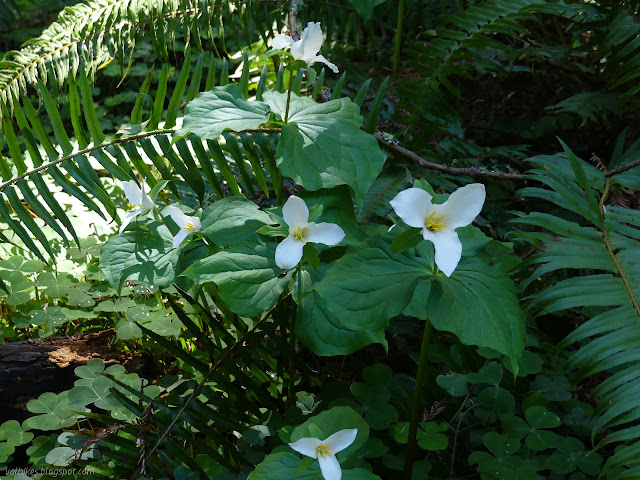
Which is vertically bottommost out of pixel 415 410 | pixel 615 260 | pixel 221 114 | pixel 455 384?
pixel 455 384

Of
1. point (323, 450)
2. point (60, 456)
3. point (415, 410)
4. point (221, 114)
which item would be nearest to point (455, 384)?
point (415, 410)

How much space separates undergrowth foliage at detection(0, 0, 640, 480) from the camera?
3.71ft

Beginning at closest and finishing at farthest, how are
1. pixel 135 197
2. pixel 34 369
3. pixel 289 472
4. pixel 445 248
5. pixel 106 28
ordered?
pixel 445 248 → pixel 289 472 → pixel 135 197 → pixel 34 369 → pixel 106 28

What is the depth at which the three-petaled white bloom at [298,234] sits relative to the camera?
116 centimetres

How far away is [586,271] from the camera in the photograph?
1827 millimetres

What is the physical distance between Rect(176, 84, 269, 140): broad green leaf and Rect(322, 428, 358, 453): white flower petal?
2.44ft

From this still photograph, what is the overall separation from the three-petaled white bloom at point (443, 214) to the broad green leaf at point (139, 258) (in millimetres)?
679

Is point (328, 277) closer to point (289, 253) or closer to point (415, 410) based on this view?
point (289, 253)

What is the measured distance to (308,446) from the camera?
1054 mm

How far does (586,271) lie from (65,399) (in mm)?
1775

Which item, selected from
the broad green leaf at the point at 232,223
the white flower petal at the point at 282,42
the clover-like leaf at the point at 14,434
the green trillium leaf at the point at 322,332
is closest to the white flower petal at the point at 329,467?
the green trillium leaf at the point at 322,332

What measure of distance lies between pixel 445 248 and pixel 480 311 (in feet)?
0.47

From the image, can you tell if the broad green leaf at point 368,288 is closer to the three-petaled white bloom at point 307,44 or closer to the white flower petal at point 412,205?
the white flower petal at point 412,205

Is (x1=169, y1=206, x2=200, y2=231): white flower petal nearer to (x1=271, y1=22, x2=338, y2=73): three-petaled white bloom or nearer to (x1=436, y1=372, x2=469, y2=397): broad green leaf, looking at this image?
(x1=271, y1=22, x2=338, y2=73): three-petaled white bloom
